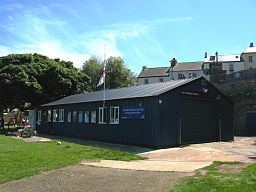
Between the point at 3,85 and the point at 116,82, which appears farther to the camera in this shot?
the point at 116,82

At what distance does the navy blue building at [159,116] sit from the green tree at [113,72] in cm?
4252

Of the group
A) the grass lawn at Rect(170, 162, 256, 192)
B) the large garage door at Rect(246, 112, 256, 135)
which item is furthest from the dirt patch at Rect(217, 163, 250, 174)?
the large garage door at Rect(246, 112, 256, 135)

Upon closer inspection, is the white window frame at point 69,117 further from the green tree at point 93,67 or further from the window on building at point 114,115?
the green tree at point 93,67

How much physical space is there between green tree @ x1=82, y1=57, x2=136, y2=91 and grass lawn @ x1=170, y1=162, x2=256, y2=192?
58.8 metres

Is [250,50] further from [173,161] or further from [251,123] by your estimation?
[173,161]

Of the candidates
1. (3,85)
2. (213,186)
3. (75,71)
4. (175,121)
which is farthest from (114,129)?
(75,71)

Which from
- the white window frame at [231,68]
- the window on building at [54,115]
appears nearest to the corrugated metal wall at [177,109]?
the window on building at [54,115]

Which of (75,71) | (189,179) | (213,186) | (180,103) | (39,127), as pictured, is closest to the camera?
(213,186)

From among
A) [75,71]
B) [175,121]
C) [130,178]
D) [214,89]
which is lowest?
[130,178]

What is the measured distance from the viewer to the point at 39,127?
34.5 m

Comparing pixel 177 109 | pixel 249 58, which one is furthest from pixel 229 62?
pixel 177 109

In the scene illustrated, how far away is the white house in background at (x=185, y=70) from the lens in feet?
247

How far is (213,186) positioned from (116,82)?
62307 millimetres

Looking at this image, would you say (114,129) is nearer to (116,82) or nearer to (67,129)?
(67,129)
